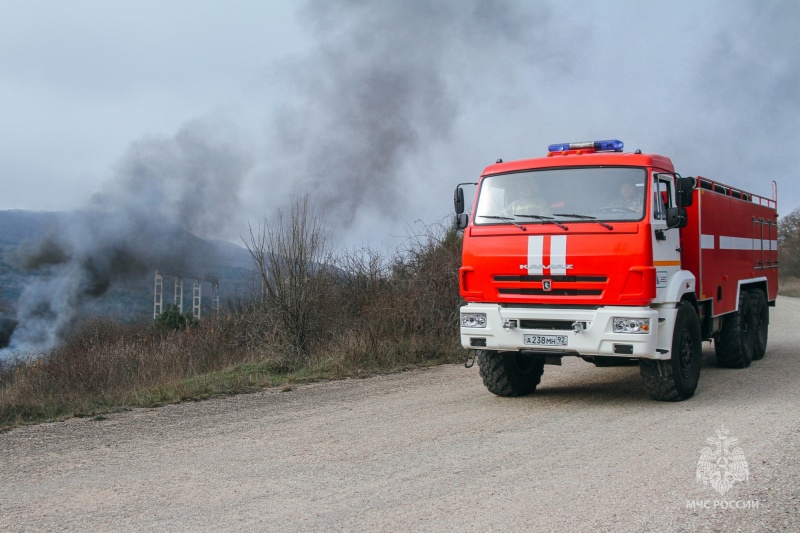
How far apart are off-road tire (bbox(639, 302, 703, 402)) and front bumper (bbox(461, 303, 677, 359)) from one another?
11.9 inches

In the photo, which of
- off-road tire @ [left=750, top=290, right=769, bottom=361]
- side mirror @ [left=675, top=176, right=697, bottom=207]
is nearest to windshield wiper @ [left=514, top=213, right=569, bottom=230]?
side mirror @ [left=675, top=176, right=697, bottom=207]

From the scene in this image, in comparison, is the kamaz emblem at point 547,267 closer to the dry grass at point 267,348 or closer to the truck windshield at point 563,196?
the truck windshield at point 563,196

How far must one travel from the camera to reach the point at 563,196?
7.93 meters

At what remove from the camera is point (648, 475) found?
517cm

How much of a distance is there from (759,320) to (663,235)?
4986mm

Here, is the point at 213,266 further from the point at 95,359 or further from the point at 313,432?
the point at 313,432

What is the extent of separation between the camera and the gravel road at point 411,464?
14.4 feet

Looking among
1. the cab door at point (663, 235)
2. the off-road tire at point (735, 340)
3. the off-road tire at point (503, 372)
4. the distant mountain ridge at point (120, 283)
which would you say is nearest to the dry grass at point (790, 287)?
the distant mountain ridge at point (120, 283)

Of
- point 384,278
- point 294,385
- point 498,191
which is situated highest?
point 498,191

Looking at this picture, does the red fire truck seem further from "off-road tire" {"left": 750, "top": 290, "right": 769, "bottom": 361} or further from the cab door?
"off-road tire" {"left": 750, "top": 290, "right": 769, "bottom": 361}

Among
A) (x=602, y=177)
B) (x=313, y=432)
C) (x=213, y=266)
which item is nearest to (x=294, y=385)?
(x=313, y=432)

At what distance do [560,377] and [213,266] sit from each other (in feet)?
73.9

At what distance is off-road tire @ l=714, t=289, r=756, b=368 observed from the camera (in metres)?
10.6

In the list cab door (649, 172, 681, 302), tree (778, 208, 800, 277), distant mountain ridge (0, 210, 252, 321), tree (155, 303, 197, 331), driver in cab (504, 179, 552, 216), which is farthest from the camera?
tree (778, 208, 800, 277)
